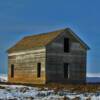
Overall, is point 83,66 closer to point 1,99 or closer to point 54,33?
point 54,33

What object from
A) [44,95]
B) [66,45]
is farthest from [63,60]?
[44,95]

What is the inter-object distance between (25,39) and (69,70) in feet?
34.0

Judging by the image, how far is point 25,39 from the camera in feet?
179

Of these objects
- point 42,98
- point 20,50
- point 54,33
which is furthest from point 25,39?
point 42,98

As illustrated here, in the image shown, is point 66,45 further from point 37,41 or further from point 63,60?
point 37,41

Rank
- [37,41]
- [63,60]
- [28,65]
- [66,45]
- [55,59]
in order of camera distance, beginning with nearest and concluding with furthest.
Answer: [55,59] < [63,60] < [66,45] < [28,65] < [37,41]

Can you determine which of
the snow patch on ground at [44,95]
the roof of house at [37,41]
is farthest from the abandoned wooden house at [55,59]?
the snow patch on ground at [44,95]

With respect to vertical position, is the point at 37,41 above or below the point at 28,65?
above

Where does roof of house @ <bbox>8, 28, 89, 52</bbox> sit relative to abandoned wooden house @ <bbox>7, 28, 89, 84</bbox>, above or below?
above

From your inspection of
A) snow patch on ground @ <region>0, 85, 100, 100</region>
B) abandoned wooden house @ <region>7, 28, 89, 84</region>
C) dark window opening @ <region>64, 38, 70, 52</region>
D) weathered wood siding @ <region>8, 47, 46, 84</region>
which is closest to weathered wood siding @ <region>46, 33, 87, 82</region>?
abandoned wooden house @ <region>7, 28, 89, 84</region>

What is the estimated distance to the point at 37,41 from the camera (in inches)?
1903

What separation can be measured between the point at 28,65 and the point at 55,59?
414 cm

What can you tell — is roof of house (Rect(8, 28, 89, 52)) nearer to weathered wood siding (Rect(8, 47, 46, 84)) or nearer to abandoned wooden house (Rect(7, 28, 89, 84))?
abandoned wooden house (Rect(7, 28, 89, 84))

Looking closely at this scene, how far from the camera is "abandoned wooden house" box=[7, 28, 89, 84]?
147 feet
